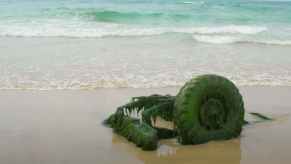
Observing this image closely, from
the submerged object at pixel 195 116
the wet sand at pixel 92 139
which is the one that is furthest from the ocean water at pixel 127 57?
the submerged object at pixel 195 116

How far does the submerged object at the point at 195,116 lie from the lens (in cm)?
427

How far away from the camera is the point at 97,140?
179 inches

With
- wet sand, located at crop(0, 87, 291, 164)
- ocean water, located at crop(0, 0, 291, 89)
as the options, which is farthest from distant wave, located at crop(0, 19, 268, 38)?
wet sand, located at crop(0, 87, 291, 164)

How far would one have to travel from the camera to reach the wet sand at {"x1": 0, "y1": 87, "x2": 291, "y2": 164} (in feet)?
13.3

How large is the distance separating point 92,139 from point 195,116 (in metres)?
1.07

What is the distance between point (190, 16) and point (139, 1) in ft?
39.6

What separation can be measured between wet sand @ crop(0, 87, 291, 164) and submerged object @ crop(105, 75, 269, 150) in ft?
0.29

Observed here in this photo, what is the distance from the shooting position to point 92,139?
180 inches

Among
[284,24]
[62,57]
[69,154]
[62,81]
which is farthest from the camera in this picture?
[284,24]

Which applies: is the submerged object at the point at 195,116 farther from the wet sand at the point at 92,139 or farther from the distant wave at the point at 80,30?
the distant wave at the point at 80,30

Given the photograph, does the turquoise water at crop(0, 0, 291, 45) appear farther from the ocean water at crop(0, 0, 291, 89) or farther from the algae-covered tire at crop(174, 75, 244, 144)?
the algae-covered tire at crop(174, 75, 244, 144)

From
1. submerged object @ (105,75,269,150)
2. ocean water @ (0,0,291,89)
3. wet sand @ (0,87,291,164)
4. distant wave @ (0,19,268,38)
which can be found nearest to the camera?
wet sand @ (0,87,291,164)

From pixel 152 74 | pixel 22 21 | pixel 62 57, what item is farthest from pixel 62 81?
pixel 22 21

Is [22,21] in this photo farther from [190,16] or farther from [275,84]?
[275,84]
